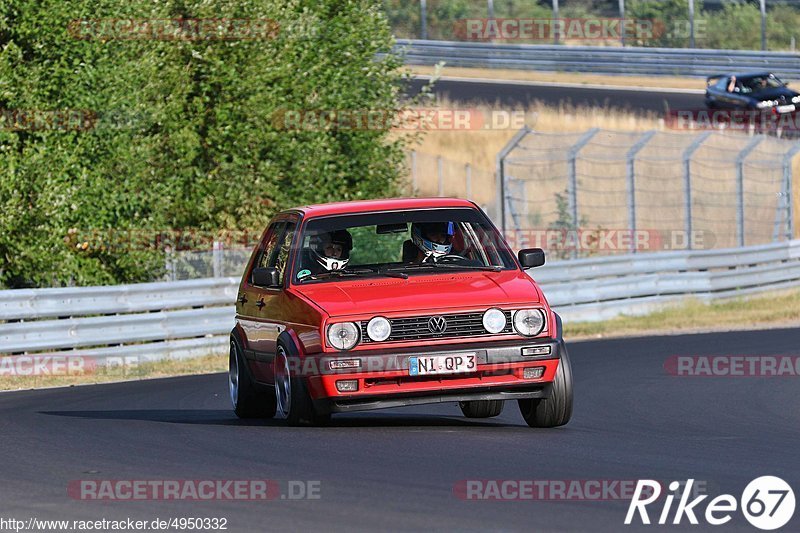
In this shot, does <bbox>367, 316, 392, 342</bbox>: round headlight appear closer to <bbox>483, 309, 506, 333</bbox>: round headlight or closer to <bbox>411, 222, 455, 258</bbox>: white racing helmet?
<bbox>483, 309, 506, 333</bbox>: round headlight

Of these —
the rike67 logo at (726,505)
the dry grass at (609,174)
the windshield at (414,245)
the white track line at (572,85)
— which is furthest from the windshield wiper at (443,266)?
the white track line at (572,85)

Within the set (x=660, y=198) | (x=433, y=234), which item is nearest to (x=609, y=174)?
(x=660, y=198)

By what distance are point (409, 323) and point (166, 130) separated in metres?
14.2

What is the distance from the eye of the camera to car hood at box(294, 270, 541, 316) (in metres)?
10.1

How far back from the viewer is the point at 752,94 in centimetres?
4056

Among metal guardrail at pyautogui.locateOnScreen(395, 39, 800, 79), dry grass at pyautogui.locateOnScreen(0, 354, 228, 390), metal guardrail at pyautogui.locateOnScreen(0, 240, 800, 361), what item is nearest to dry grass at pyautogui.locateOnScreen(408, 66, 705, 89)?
metal guardrail at pyautogui.locateOnScreen(395, 39, 800, 79)

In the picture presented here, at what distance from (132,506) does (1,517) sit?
0.62 metres

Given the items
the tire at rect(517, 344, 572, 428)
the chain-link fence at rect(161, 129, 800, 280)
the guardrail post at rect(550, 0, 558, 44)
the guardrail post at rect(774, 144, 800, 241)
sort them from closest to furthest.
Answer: the tire at rect(517, 344, 572, 428) < the chain-link fence at rect(161, 129, 800, 280) < the guardrail post at rect(774, 144, 800, 241) < the guardrail post at rect(550, 0, 558, 44)

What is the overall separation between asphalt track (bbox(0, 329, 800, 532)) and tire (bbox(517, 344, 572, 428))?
0.32ft

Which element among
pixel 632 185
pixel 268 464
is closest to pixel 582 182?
pixel 632 185

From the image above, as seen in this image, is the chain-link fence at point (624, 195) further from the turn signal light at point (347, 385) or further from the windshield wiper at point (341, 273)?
the turn signal light at point (347, 385)

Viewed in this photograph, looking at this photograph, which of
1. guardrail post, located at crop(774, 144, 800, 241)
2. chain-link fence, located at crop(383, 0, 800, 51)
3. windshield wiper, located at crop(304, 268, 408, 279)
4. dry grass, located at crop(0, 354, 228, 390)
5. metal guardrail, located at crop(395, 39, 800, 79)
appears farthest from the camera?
chain-link fence, located at crop(383, 0, 800, 51)

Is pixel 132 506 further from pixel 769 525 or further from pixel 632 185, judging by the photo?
pixel 632 185

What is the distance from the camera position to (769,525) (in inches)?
265
